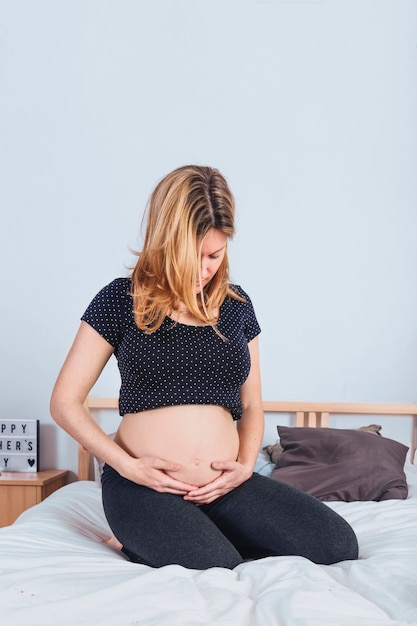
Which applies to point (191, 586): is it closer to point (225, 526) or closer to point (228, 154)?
point (225, 526)

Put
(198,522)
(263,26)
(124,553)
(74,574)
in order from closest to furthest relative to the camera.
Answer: (74,574)
(198,522)
(124,553)
(263,26)

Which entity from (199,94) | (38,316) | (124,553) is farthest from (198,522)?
(199,94)

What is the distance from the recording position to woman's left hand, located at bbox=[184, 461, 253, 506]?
140 cm

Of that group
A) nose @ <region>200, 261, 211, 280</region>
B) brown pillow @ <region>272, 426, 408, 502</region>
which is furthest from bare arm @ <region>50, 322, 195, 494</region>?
brown pillow @ <region>272, 426, 408, 502</region>

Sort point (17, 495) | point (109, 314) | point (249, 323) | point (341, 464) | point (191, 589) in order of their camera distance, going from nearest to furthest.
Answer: point (191, 589) → point (109, 314) → point (249, 323) → point (341, 464) → point (17, 495)

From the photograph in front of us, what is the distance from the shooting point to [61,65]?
8.72 feet

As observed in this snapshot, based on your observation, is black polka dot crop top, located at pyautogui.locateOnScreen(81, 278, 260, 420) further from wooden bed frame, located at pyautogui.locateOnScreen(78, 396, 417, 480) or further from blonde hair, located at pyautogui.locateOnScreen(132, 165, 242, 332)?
wooden bed frame, located at pyautogui.locateOnScreen(78, 396, 417, 480)

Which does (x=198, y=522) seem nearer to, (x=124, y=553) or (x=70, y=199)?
(x=124, y=553)

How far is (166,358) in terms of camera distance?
1.44 meters

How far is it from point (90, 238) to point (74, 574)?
5.36ft

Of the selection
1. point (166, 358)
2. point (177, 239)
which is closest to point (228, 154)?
point (177, 239)

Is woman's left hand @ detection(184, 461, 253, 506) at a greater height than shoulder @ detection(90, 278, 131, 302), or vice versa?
shoulder @ detection(90, 278, 131, 302)

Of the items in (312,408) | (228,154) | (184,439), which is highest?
(228,154)

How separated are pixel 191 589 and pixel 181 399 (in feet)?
1.38
